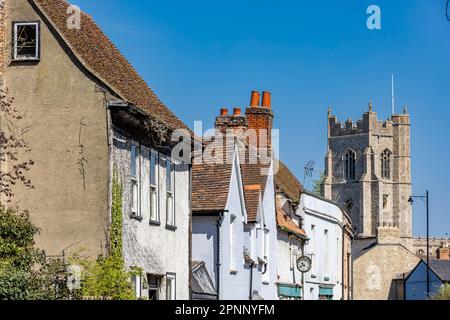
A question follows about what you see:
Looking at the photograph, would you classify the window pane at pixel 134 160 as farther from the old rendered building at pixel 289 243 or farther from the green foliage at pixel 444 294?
Result: the old rendered building at pixel 289 243

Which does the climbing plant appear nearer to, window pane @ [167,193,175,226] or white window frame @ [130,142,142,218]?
white window frame @ [130,142,142,218]

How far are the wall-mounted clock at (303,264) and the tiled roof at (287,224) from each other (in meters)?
1.08

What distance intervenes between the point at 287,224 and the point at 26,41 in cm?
1982

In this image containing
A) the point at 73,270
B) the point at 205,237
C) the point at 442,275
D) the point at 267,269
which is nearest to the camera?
Result: the point at 73,270

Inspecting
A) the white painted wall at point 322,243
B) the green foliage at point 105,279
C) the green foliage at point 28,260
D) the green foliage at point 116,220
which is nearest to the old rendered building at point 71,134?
the green foliage at point 116,220

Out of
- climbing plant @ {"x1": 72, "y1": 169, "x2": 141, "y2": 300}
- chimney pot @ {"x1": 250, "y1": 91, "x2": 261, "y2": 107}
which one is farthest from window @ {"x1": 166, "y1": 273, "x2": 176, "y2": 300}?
chimney pot @ {"x1": 250, "y1": 91, "x2": 261, "y2": 107}

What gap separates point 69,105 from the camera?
86.0ft

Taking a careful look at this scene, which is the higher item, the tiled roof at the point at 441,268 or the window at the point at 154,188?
the window at the point at 154,188

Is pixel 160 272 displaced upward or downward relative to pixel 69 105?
downward

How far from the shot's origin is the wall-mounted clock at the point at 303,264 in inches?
1716
